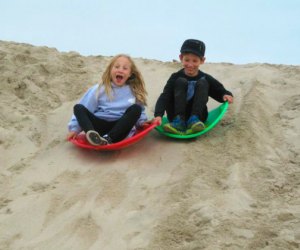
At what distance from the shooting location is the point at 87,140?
14.2 feet

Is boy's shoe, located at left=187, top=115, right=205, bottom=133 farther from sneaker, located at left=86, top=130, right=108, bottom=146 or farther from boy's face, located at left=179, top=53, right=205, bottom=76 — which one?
sneaker, located at left=86, top=130, right=108, bottom=146

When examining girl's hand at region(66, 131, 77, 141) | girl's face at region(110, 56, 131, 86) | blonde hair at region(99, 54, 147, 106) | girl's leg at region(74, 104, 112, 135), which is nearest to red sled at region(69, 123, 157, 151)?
girl's hand at region(66, 131, 77, 141)

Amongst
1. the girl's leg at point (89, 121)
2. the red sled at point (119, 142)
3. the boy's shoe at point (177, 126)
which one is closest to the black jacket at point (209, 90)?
the boy's shoe at point (177, 126)

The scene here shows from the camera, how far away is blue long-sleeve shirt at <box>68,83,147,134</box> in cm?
445

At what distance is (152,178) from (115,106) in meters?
0.92

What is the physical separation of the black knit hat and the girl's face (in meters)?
0.52

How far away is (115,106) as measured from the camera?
4.46 m

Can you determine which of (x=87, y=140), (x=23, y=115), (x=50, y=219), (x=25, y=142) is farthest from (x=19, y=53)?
(x=50, y=219)

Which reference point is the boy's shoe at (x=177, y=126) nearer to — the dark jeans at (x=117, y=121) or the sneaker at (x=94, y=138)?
the dark jeans at (x=117, y=121)

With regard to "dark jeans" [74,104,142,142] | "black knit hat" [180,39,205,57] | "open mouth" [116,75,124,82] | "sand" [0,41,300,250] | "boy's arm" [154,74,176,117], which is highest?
"black knit hat" [180,39,205,57]

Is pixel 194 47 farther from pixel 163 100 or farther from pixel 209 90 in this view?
pixel 163 100

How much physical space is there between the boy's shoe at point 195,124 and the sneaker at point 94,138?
77 centimetres

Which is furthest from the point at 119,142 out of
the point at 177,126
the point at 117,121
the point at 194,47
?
the point at 194,47

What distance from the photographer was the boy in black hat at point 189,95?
14.4 feet
